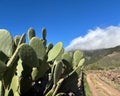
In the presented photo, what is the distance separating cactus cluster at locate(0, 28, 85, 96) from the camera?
3.85m

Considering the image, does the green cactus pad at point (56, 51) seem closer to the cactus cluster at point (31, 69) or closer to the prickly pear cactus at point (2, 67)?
the cactus cluster at point (31, 69)

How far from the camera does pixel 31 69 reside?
428 cm

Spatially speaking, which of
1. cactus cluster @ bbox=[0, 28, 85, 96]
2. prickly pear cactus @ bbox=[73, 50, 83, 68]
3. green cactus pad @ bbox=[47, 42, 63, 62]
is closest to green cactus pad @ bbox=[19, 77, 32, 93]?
cactus cluster @ bbox=[0, 28, 85, 96]

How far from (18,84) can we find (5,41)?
477 millimetres

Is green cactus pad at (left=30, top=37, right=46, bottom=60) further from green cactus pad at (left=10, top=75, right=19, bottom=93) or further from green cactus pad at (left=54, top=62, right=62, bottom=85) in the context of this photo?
green cactus pad at (left=10, top=75, right=19, bottom=93)

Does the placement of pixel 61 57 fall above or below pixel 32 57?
above

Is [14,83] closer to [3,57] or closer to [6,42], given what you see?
[3,57]

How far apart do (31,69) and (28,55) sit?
519mm

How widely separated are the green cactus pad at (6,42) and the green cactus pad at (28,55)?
0.75ft

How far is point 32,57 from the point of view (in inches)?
151

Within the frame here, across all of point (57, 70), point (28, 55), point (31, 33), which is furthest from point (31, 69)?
point (31, 33)

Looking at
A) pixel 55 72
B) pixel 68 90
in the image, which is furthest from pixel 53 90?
pixel 68 90

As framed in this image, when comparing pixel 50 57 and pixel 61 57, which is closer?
pixel 50 57

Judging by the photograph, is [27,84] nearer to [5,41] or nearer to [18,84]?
[18,84]
